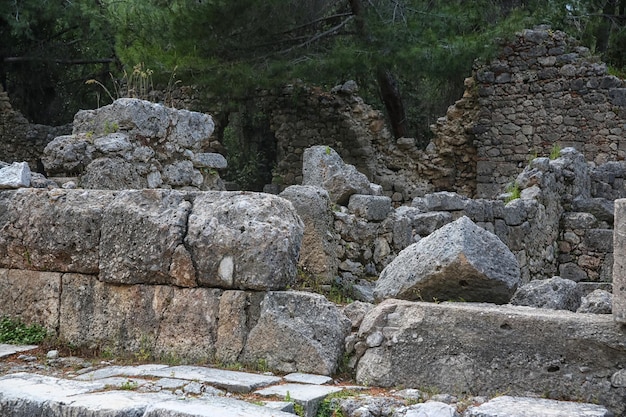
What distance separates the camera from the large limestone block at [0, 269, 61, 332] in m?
5.60

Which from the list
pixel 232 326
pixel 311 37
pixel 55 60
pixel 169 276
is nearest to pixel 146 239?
pixel 169 276

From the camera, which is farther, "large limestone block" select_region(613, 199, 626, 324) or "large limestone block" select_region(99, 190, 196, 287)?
"large limestone block" select_region(99, 190, 196, 287)

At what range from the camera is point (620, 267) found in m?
4.04

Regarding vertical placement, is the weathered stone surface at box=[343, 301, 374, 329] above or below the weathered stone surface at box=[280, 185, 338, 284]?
below

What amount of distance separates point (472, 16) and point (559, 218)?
201 inches

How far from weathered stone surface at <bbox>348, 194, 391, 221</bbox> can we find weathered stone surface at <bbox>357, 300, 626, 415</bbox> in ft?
15.2

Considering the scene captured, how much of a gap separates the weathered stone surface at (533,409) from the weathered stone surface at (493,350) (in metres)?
0.18

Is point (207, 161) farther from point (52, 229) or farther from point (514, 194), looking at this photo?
point (514, 194)

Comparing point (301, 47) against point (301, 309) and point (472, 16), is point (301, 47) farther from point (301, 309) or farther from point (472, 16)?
point (301, 309)

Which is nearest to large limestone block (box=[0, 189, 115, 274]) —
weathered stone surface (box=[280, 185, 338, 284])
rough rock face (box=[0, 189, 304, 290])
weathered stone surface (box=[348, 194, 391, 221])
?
rough rock face (box=[0, 189, 304, 290])

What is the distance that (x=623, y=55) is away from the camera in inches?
803

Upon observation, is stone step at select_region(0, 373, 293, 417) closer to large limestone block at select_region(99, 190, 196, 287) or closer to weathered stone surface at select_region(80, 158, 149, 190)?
large limestone block at select_region(99, 190, 196, 287)

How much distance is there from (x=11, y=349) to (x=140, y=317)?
86 centimetres

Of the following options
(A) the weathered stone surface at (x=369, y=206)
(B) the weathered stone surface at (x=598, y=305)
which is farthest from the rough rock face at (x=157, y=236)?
(A) the weathered stone surface at (x=369, y=206)
